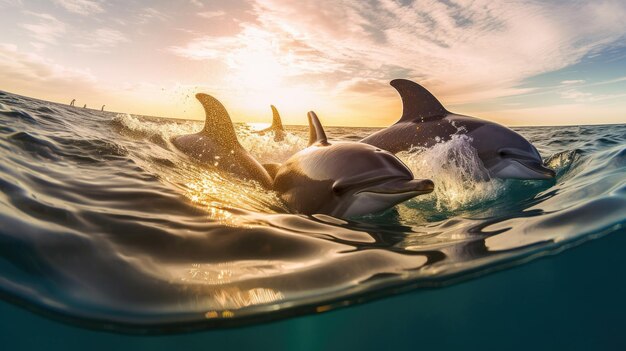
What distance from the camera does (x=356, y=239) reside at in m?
3.65

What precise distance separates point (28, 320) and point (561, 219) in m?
4.33

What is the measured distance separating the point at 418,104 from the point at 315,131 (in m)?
2.46

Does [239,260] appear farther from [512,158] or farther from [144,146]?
[144,146]

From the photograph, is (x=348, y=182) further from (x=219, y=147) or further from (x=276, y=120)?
(x=276, y=120)

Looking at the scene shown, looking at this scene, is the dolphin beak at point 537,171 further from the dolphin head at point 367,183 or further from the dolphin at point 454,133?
the dolphin head at point 367,183

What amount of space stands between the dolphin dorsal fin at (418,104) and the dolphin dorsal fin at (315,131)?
2.02m

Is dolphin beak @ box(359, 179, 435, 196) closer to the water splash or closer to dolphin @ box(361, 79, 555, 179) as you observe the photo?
the water splash

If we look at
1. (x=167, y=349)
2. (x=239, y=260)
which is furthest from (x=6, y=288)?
(x=239, y=260)

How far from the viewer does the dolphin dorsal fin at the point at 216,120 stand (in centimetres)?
853

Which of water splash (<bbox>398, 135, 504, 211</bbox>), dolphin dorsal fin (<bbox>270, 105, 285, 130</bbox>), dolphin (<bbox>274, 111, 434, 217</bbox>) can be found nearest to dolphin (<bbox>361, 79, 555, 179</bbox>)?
water splash (<bbox>398, 135, 504, 211</bbox>)

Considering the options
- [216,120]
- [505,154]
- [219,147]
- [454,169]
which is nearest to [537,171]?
[505,154]

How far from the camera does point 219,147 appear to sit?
8.19 metres

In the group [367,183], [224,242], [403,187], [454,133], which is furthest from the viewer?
[454,133]

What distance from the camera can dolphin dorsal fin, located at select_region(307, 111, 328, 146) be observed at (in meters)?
6.37
